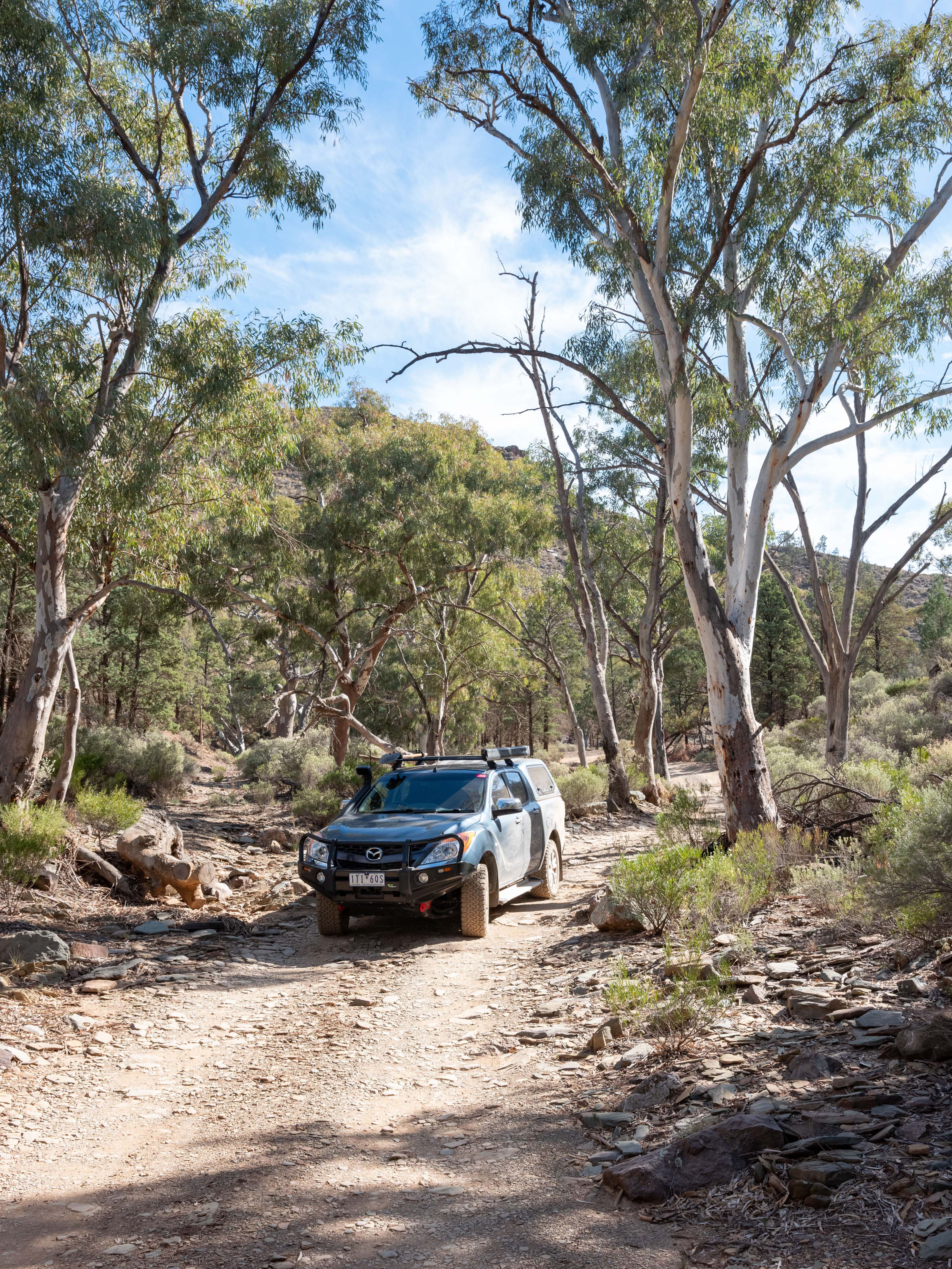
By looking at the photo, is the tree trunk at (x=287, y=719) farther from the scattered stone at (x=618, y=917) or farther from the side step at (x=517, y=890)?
the scattered stone at (x=618, y=917)

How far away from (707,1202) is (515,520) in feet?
63.3

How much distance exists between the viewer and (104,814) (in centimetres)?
1150

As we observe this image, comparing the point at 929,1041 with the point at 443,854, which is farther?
the point at 443,854

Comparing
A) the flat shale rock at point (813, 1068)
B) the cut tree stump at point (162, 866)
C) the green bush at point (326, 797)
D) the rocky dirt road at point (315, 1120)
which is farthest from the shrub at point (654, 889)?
the green bush at point (326, 797)

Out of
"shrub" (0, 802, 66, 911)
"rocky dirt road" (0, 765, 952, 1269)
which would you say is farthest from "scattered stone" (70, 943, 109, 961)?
"shrub" (0, 802, 66, 911)

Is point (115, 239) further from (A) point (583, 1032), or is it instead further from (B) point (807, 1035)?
(B) point (807, 1035)

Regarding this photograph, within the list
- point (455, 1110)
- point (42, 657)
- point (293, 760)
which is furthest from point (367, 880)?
point (293, 760)

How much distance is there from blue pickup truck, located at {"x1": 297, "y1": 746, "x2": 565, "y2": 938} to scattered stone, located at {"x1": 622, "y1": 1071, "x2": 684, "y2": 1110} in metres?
3.60

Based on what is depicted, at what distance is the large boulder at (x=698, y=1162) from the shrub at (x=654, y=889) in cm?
368

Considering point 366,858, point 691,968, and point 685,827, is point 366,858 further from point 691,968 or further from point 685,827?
point 685,827

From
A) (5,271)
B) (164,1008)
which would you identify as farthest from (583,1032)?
(5,271)

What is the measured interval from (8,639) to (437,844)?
14630 mm

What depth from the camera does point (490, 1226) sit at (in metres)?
3.31

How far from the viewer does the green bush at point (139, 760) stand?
18.5 meters
